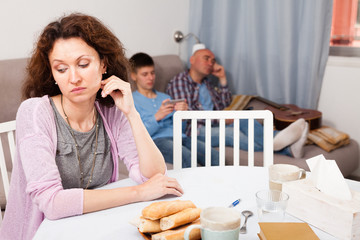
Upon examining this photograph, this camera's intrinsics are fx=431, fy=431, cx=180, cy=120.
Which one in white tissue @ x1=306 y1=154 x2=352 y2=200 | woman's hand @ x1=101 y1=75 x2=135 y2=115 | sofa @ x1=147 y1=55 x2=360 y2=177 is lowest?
sofa @ x1=147 y1=55 x2=360 y2=177

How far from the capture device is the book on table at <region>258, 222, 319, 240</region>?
0.95 metres

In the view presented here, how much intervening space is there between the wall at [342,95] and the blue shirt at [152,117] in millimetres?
1186

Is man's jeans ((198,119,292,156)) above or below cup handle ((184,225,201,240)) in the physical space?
below

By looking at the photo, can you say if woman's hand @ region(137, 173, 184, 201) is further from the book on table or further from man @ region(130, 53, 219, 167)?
man @ region(130, 53, 219, 167)

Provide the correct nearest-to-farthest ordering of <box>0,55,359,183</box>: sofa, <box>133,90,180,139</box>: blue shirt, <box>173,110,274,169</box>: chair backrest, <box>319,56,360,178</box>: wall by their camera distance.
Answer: <box>173,110,274,169</box>: chair backrest < <box>0,55,359,183</box>: sofa < <box>133,90,180,139</box>: blue shirt < <box>319,56,360,178</box>: wall

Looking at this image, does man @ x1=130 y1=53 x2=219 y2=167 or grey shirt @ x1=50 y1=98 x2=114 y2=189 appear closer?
grey shirt @ x1=50 y1=98 x2=114 y2=189

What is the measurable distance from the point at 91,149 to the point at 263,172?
0.58m

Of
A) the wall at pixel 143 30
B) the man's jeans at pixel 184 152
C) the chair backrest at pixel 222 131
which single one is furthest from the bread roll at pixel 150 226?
the wall at pixel 143 30

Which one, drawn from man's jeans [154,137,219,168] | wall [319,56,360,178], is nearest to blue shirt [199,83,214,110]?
man's jeans [154,137,219,168]

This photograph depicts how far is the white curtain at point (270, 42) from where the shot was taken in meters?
3.06

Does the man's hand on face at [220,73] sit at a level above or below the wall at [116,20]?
below

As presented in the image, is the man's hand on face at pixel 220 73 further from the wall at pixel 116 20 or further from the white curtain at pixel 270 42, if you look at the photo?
the wall at pixel 116 20

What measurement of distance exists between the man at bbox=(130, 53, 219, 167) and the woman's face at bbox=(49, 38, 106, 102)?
4.19ft

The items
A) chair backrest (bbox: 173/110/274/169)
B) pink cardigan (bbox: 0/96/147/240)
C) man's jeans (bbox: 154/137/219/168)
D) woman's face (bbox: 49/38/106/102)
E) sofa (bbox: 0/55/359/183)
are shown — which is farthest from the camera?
man's jeans (bbox: 154/137/219/168)
